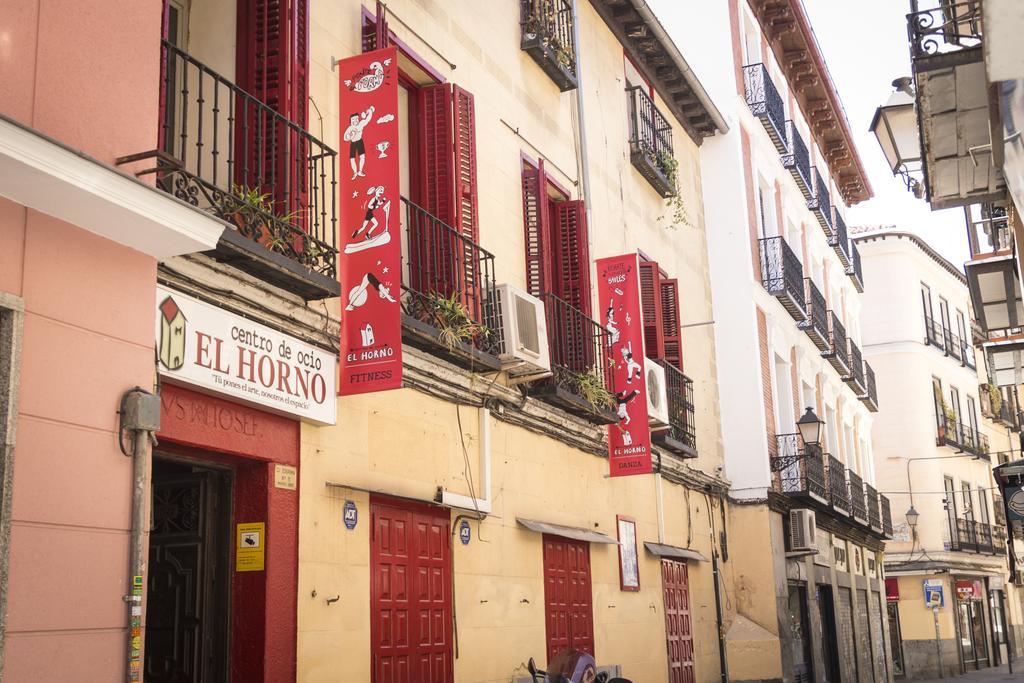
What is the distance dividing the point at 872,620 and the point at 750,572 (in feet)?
33.8

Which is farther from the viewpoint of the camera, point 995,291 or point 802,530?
point 802,530

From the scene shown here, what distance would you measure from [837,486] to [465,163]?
1460 centimetres

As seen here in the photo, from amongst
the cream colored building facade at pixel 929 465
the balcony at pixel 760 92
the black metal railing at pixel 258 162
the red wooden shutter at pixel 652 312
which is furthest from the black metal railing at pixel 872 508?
→ the black metal railing at pixel 258 162

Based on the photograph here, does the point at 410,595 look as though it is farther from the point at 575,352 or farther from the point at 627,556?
the point at 627,556

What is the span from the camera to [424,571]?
923 centimetres

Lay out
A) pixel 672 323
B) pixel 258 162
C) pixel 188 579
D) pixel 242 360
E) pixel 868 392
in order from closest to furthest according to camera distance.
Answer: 1. pixel 242 360
2. pixel 188 579
3. pixel 258 162
4. pixel 672 323
5. pixel 868 392

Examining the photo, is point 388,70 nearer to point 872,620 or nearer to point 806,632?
point 806,632

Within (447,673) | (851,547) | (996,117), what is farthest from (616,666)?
(851,547)

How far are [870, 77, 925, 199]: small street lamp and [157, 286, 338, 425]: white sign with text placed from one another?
4.97 metres

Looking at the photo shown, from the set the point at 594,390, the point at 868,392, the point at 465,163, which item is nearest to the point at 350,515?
the point at 465,163

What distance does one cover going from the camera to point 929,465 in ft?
117

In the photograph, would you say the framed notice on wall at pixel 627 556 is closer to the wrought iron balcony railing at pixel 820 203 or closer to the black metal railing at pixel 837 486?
the black metal railing at pixel 837 486

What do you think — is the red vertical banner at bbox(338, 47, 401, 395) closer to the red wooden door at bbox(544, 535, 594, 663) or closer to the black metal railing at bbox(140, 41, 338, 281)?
the black metal railing at bbox(140, 41, 338, 281)

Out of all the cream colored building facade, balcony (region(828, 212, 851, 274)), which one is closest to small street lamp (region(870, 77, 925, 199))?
balcony (region(828, 212, 851, 274))
